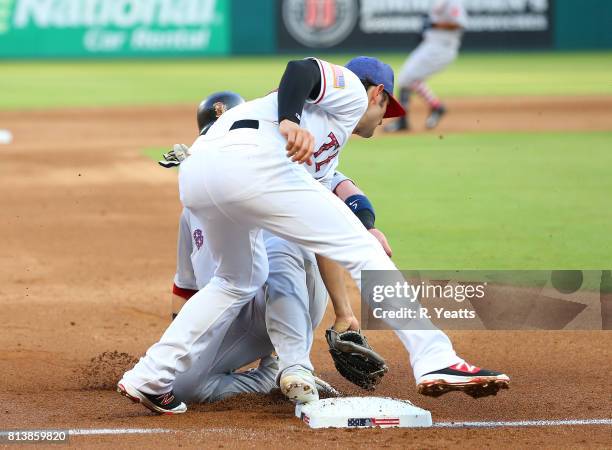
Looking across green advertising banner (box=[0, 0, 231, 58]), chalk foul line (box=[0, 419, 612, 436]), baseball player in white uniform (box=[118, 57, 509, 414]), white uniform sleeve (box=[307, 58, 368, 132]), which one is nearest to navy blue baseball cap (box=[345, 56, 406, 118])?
baseball player in white uniform (box=[118, 57, 509, 414])

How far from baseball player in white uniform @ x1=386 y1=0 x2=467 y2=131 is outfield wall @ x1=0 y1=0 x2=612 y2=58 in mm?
13911

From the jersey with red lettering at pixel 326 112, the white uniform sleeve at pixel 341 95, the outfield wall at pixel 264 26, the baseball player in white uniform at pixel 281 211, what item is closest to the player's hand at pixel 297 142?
the baseball player in white uniform at pixel 281 211

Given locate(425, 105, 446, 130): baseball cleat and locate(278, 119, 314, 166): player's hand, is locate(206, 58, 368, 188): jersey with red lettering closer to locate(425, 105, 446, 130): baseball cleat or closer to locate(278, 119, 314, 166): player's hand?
locate(278, 119, 314, 166): player's hand

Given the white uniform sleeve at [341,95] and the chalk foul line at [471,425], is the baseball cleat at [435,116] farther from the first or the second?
the chalk foul line at [471,425]

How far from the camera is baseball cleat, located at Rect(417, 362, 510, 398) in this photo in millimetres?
4156

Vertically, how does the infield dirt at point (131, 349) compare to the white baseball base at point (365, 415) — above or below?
below

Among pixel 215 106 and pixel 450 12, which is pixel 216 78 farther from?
pixel 215 106

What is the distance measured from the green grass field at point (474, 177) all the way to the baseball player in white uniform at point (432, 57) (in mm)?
807

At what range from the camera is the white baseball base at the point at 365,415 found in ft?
14.6

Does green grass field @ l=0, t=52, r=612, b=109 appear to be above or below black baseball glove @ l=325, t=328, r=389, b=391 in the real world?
below

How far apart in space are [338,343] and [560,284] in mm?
2924

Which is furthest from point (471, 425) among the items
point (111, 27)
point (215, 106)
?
point (111, 27)

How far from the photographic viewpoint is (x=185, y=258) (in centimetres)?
516

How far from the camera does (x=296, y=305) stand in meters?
4.74
